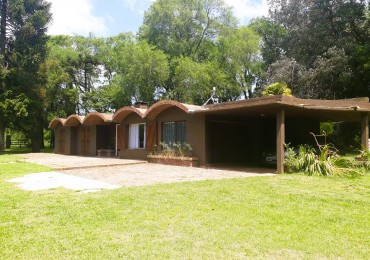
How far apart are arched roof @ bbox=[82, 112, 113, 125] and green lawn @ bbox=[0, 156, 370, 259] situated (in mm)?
11914

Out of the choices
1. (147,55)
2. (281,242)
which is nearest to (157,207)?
(281,242)

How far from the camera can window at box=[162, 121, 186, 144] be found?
14672mm

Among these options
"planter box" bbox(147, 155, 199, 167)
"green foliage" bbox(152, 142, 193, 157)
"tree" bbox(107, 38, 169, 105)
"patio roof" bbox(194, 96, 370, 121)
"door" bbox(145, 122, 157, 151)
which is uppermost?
"tree" bbox(107, 38, 169, 105)

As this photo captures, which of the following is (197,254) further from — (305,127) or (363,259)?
(305,127)

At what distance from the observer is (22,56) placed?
2486 centimetres

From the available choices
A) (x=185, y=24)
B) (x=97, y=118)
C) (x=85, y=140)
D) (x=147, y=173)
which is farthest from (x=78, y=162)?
(x=185, y=24)

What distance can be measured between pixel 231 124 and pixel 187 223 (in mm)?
10620

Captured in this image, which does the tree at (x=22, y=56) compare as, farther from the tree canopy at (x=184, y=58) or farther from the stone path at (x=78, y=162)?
the stone path at (x=78, y=162)

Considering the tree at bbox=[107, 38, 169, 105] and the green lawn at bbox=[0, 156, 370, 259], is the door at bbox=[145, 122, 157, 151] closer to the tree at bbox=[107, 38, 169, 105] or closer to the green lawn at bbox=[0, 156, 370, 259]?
the green lawn at bbox=[0, 156, 370, 259]

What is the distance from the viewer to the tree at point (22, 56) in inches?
973

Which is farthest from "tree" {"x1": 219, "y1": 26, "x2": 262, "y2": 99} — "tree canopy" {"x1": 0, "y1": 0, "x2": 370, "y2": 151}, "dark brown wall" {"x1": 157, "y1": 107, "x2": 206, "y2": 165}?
"dark brown wall" {"x1": 157, "y1": 107, "x2": 206, "y2": 165}

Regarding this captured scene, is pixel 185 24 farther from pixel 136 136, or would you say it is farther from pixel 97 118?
pixel 136 136

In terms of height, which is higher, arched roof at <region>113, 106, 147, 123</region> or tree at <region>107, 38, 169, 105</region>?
tree at <region>107, 38, 169, 105</region>

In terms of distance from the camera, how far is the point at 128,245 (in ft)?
11.9
